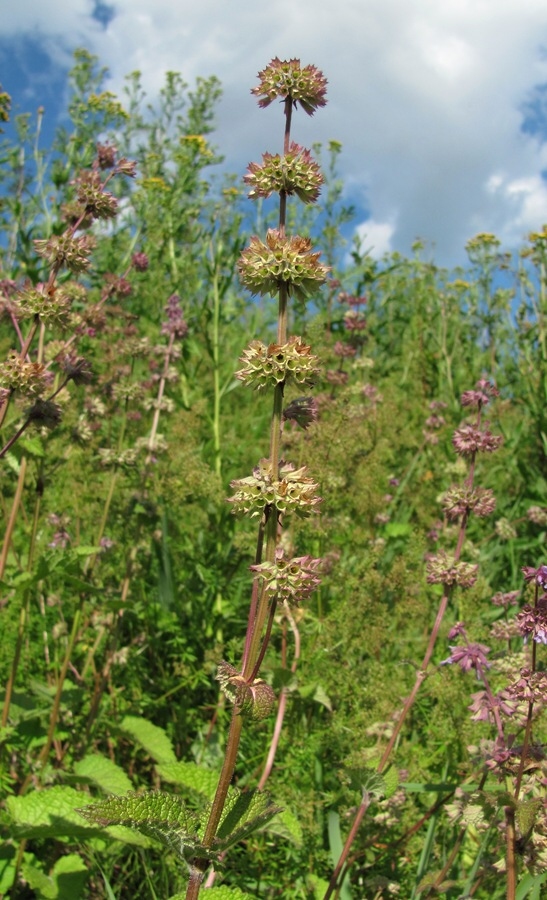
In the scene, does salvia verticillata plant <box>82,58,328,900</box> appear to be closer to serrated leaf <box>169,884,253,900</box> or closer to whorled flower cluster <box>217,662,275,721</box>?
whorled flower cluster <box>217,662,275,721</box>

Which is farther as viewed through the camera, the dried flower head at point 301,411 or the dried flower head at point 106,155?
the dried flower head at point 106,155

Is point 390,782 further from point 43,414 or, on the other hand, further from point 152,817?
point 43,414

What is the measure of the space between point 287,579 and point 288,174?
0.94m

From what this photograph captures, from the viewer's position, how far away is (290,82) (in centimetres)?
175

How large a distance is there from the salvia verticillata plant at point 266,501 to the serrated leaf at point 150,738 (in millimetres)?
1312

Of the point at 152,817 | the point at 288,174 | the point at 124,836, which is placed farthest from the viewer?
the point at 124,836

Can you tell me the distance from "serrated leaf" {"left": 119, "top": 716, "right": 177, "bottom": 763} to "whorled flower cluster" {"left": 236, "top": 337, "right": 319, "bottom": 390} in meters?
1.87

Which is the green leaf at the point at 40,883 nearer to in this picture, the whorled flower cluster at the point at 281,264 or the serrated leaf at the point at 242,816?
the serrated leaf at the point at 242,816

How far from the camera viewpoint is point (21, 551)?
14.1 ft

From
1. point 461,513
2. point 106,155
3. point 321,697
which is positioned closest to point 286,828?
point 321,697

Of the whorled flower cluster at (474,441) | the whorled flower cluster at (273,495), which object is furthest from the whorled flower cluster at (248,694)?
the whorled flower cluster at (474,441)

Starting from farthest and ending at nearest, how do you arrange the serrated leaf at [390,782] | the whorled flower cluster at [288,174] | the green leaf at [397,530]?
1. the green leaf at [397,530]
2. the serrated leaf at [390,782]
3. the whorled flower cluster at [288,174]

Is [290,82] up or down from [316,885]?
up

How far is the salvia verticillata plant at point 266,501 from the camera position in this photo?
143 cm
